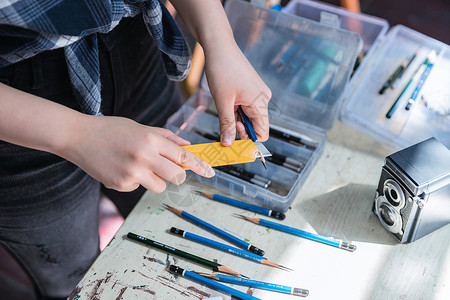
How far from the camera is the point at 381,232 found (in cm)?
75

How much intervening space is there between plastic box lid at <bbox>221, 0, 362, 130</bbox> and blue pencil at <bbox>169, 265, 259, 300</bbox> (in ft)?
1.22

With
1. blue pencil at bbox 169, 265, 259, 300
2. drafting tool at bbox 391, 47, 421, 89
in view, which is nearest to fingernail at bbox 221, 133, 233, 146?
blue pencil at bbox 169, 265, 259, 300

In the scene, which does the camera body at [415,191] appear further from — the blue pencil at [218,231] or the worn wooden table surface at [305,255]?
the blue pencil at [218,231]

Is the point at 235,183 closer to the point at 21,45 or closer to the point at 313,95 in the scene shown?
the point at 313,95

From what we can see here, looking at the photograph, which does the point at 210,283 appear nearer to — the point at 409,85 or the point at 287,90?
the point at 287,90

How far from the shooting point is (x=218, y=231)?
75cm

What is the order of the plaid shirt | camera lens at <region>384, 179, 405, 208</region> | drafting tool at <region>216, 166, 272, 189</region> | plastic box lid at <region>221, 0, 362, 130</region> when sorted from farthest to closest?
plastic box lid at <region>221, 0, 362, 130</region> → drafting tool at <region>216, 166, 272, 189</region> → camera lens at <region>384, 179, 405, 208</region> → the plaid shirt

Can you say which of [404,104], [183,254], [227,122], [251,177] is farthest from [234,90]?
[404,104]

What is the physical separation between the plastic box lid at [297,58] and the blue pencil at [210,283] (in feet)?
1.22

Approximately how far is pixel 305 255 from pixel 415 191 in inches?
7.7

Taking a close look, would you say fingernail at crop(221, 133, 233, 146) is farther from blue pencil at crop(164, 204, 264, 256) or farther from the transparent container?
the transparent container

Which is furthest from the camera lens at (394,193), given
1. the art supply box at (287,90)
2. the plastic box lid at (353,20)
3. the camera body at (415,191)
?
the plastic box lid at (353,20)

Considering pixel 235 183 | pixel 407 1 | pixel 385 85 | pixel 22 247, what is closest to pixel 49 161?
pixel 22 247

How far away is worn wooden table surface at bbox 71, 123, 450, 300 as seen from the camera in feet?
2.23
